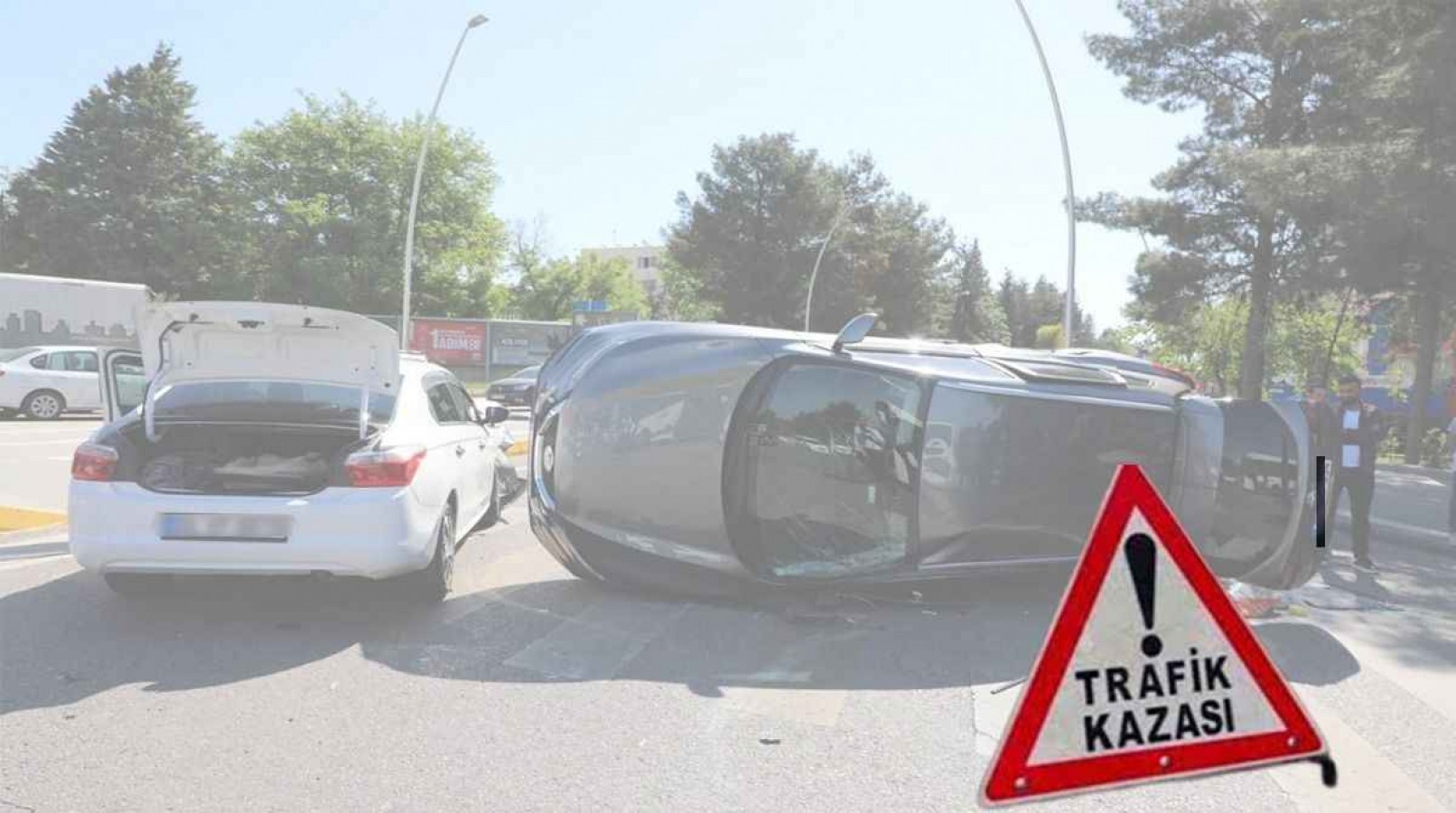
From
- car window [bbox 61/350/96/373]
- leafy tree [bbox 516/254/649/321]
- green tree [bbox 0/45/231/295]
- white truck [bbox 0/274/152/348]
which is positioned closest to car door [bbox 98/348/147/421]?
car window [bbox 61/350/96/373]

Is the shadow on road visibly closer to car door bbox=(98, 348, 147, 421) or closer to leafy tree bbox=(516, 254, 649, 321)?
car door bbox=(98, 348, 147, 421)

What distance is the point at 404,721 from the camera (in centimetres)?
436

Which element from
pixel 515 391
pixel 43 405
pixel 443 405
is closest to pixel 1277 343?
pixel 515 391

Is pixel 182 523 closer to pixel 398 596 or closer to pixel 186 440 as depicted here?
pixel 186 440

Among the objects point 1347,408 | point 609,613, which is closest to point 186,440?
point 609,613

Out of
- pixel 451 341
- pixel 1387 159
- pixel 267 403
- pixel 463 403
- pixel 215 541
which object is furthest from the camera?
pixel 451 341

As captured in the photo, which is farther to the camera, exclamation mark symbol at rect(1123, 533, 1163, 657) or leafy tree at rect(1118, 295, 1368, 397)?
leafy tree at rect(1118, 295, 1368, 397)

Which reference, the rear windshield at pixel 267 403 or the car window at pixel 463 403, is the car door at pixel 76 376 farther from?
the rear windshield at pixel 267 403

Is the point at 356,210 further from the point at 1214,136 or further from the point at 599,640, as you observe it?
the point at 599,640

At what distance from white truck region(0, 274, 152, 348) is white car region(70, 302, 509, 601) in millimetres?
21930

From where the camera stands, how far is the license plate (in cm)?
557

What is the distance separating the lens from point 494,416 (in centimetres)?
834

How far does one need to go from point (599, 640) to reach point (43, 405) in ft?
66.5

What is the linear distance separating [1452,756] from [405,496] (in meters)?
5.12
